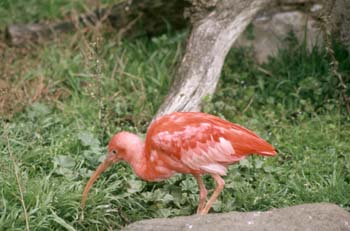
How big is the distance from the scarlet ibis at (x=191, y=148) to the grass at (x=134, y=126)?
0.30 m

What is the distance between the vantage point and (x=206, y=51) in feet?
21.0

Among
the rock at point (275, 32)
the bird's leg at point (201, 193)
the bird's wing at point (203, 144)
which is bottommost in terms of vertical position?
the bird's leg at point (201, 193)

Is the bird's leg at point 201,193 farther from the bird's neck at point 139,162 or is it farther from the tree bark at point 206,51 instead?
the tree bark at point 206,51

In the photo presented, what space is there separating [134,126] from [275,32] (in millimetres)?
1755

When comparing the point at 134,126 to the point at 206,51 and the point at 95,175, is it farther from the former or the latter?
the point at 95,175

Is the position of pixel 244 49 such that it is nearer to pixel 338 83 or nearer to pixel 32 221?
pixel 338 83

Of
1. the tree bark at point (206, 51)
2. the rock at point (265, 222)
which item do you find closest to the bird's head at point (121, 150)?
the rock at point (265, 222)

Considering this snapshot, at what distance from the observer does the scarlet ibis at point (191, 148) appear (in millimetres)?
5172

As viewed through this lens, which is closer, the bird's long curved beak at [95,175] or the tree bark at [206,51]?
the bird's long curved beak at [95,175]

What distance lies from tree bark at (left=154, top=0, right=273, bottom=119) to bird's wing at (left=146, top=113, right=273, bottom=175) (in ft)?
3.57

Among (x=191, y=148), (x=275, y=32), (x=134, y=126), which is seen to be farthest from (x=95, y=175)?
(x=275, y=32)

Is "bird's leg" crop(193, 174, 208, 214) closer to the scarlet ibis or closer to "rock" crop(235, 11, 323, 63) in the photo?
the scarlet ibis

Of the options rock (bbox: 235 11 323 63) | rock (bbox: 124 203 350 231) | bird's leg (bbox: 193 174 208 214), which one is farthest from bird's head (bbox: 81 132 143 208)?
rock (bbox: 235 11 323 63)

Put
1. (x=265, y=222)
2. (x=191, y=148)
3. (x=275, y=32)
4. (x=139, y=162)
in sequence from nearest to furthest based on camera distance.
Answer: (x=265, y=222) < (x=191, y=148) < (x=139, y=162) < (x=275, y=32)
